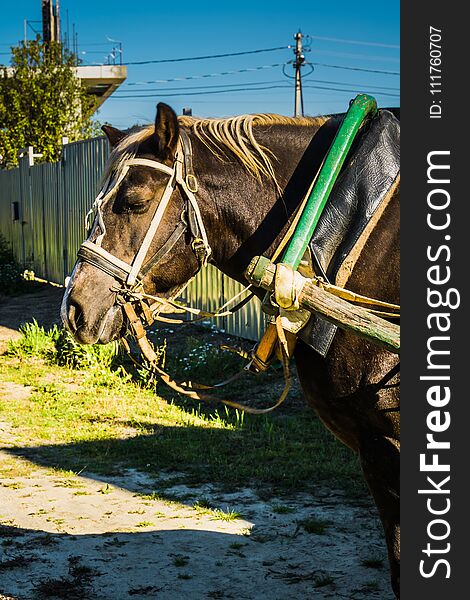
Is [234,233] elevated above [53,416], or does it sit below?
above

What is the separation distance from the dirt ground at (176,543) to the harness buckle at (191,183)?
2107 mm

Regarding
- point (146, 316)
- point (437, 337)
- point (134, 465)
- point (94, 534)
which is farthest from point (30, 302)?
point (437, 337)

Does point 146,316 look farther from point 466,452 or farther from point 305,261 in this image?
point 466,452

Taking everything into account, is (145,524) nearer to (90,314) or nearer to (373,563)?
(373,563)

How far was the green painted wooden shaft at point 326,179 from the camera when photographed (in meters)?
2.53

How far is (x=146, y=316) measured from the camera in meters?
2.89

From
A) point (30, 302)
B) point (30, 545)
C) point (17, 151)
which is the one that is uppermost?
point (17, 151)

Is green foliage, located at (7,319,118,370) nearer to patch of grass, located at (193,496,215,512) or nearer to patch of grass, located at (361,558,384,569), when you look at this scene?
Answer: patch of grass, located at (193,496,215,512)

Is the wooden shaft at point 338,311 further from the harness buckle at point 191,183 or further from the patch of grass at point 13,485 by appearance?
the patch of grass at point 13,485

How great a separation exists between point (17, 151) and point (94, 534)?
1759 centimetres

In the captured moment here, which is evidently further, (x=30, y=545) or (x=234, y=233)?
(x=30, y=545)

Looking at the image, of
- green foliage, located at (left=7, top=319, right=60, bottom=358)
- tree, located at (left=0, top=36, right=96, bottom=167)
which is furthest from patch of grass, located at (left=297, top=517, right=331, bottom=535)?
tree, located at (left=0, top=36, right=96, bottom=167)

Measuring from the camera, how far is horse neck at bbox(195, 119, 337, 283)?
2859 millimetres

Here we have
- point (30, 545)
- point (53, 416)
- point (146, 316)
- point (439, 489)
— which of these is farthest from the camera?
point (53, 416)
